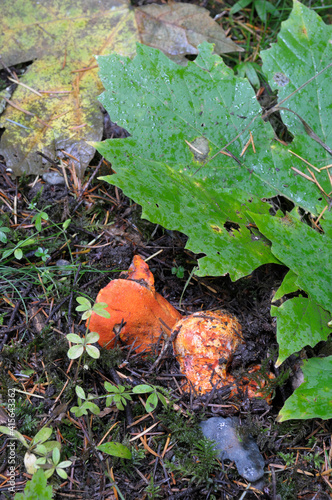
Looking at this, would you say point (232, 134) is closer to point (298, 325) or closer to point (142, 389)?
point (298, 325)

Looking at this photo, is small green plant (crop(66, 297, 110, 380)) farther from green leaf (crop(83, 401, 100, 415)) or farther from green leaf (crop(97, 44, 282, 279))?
green leaf (crop(97, 44, 282, 279))

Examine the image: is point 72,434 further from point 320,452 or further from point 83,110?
point 83,110

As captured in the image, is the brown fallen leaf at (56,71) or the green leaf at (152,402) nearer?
the green leaf at (152,402)

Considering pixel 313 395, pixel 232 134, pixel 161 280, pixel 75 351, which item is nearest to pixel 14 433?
pixel 75 351

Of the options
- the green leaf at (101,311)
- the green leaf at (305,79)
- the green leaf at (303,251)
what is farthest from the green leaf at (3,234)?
the green leaf at (305,79)

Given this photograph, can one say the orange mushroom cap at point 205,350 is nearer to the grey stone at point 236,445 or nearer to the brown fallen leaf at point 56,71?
the grey stone at point 236,445

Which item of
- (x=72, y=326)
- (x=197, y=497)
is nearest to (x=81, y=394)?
(x=72, y=326)
